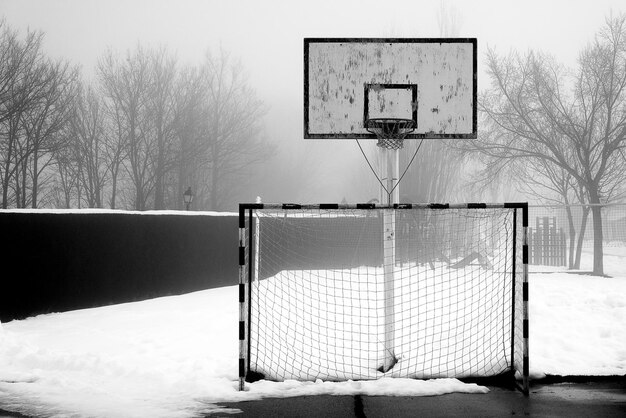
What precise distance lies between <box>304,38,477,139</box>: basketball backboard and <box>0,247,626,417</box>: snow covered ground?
2.93 meters

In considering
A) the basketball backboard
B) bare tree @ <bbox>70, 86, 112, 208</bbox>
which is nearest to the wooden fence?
the basketball backboard

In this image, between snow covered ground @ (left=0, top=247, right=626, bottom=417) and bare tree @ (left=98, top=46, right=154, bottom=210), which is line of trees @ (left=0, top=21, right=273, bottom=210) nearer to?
bare tree @ (left=98, top=46, right=154, bottom=210)

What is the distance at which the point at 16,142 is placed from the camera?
34719mm

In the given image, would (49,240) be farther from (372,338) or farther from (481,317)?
(481,317)

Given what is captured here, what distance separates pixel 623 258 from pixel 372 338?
12804 millimetres

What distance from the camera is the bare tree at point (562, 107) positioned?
67.8 ft

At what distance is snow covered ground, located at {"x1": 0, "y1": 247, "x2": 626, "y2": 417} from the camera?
18.0ft

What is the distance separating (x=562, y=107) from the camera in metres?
21.5

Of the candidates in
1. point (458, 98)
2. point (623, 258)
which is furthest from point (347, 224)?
point (458, 98)

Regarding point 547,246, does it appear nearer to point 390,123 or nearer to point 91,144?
point 390,123

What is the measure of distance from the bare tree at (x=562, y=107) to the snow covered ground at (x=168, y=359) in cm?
1091

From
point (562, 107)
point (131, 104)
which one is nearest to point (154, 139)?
point (131, 104)

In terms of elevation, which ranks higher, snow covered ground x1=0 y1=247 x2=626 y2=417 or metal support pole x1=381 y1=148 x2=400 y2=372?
metal support pole x1=381 y1=148 x2=400 y2=372

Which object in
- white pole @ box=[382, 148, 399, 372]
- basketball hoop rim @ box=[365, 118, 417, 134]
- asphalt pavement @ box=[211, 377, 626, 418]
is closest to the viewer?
asphalt pavement @ box=[211, 377, 626, 418]
